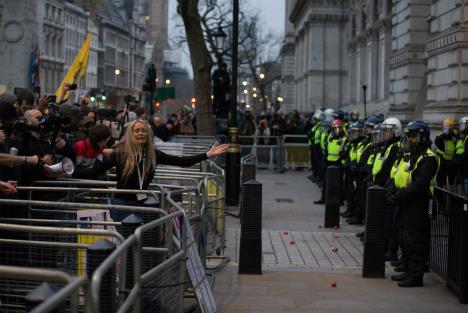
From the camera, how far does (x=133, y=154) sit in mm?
8680

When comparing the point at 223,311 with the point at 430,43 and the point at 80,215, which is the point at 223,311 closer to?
the point at 80,215

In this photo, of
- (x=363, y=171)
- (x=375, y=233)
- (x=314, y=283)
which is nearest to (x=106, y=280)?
(x=314, y=283)

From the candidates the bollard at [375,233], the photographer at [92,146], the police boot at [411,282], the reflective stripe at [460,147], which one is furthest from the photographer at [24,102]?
the reflective stripe at [460,147]

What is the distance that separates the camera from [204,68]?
75.5ft

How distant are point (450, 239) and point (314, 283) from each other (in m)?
1.70

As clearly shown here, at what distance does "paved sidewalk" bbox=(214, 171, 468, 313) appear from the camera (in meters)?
9.09

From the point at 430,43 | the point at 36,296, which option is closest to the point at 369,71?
the point at 430,43

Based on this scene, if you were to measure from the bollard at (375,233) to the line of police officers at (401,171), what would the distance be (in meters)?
0.19

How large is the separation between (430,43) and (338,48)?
38.2 meters

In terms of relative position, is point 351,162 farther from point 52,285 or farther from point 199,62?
point 52,285

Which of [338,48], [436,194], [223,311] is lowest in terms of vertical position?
[223,311]

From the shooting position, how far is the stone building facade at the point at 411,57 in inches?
874

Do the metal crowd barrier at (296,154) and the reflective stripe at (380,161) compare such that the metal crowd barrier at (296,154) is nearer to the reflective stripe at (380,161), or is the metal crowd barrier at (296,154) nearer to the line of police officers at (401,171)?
the line of police officers at (401,171)

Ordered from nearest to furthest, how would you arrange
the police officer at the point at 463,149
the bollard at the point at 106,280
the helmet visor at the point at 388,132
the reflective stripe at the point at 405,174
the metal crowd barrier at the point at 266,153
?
the bollard at the point at 106,280 < the reflective stripe at the point at 405,174 < the helmet visor at the point at 388,132 < the police officer at the point at 463,149 < the metal crowd barrier at the point at 266,153
